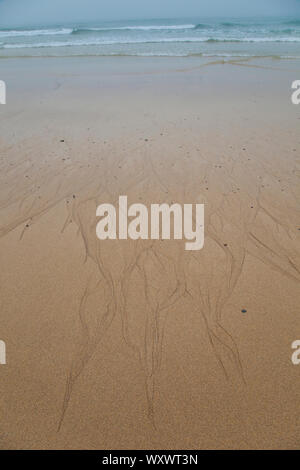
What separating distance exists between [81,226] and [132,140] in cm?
360

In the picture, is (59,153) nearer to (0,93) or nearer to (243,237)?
(243,237)

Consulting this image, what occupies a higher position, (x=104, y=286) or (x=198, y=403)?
(x=104, y=286)

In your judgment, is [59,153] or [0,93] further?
[0,93]

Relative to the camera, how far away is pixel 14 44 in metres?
22.8

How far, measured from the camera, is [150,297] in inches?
123

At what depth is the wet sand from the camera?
88.0 inches

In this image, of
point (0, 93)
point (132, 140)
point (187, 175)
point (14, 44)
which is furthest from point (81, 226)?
point (14, 44)

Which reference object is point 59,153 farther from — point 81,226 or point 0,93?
point 0,93

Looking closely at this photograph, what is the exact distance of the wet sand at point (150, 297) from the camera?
7.33 ft

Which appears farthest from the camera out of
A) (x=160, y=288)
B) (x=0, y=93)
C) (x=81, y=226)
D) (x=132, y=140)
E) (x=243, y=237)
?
(x=0, y=93)

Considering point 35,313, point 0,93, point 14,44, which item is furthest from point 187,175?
point 14,44
